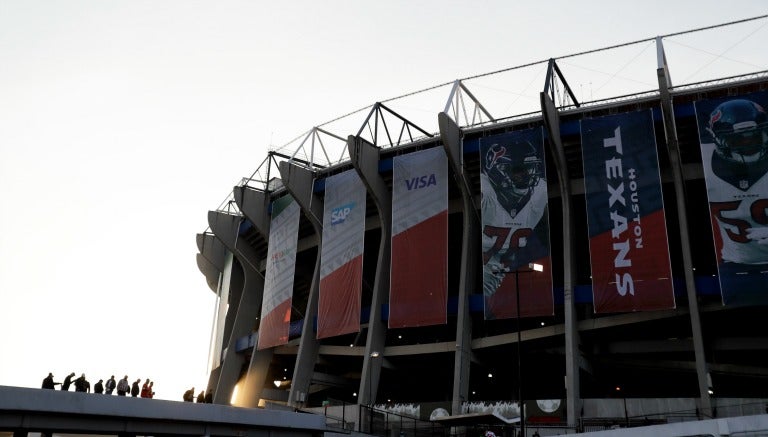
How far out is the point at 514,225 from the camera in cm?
4238

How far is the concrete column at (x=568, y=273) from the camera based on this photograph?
37.9 meters

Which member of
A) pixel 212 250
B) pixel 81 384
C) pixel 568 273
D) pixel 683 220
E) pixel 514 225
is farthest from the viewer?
pixel 212 250

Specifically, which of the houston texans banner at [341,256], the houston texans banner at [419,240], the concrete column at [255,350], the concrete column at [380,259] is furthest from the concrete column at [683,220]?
the concrete column at [255,350]

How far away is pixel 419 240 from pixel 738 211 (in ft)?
58.5

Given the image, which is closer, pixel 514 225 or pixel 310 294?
pixel 514 225

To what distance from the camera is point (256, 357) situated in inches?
2206

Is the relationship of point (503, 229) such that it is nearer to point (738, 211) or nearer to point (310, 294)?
point (738, 211)

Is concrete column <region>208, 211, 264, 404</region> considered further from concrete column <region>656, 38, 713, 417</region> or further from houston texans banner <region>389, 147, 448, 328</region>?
concrete column <region>656, 38, 713, 417</region>

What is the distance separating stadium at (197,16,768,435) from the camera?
37.6m

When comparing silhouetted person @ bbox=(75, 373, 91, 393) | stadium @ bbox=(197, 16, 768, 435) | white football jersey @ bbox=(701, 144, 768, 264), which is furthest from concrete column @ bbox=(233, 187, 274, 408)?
white football jersey @ bbox=(701, 144, 768, 264)

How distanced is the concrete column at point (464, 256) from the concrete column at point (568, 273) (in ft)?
18.5

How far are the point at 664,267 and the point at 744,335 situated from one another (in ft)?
38.7

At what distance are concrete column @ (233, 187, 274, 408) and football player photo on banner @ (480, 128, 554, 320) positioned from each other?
2174 cm

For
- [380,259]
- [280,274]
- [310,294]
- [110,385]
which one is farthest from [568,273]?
[110,385]
